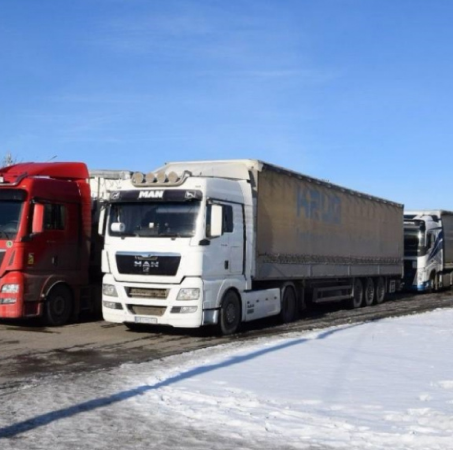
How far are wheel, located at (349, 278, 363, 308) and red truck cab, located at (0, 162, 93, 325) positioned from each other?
9.30 meters

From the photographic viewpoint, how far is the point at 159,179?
1395 cm

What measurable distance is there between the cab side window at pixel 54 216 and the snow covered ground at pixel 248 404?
505cm

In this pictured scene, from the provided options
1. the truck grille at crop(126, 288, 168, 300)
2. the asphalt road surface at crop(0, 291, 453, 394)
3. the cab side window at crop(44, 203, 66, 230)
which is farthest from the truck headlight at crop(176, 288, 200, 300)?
the cab side window at crop(44, 203, 66, 230)

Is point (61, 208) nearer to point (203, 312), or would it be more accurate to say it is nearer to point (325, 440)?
point (203, 312)

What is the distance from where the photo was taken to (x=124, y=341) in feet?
44.3

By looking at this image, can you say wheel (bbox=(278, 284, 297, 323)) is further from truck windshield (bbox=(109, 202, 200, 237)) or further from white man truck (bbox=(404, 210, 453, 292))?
white man truck (bbox=(404, 210, 453, 292))

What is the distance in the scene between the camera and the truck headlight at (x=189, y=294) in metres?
13.3

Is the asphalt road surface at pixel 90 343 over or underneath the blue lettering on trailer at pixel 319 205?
underneath

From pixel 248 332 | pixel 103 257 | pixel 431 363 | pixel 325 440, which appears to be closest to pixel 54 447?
pixel 325 440

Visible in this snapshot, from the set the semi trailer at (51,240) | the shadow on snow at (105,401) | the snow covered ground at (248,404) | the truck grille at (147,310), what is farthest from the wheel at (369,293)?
the shadow on snow at (105,401)

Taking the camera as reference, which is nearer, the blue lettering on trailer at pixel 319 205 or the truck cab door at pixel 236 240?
the truck cab door at pixel 236 240

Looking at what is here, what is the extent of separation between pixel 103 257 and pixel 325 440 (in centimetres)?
878

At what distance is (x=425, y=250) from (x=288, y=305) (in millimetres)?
14068

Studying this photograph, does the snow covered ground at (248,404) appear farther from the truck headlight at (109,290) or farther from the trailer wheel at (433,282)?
the trailer wheel at (433,282)
